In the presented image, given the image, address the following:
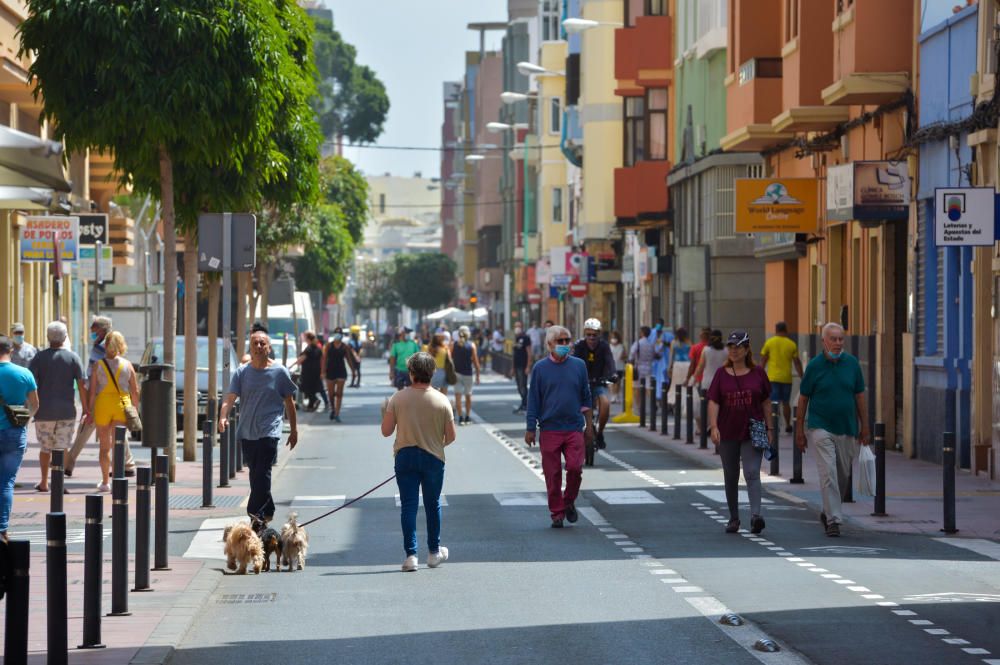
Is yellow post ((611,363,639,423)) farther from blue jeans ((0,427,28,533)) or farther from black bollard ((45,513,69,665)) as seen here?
black bollard ((45,513,69,665))

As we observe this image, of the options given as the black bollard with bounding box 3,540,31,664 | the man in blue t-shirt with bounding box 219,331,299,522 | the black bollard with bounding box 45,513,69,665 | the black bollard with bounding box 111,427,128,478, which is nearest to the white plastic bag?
the man in blue t-shirt with bounding box 219,331,299,522

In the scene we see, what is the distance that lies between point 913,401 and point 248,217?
10.1 metres

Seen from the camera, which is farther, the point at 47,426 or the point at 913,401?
the point at 913,401

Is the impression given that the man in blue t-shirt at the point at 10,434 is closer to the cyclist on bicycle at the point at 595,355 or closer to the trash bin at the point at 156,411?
the trash bin at the point at 156,411

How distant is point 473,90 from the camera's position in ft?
520

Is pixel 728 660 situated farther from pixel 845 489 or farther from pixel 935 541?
pixel 845 489

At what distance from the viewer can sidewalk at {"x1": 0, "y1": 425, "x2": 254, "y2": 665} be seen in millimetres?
11062

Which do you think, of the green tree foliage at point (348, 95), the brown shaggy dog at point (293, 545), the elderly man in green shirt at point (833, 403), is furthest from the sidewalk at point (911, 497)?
the green tree foliage at point (348, 95)

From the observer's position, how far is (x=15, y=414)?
651 inches

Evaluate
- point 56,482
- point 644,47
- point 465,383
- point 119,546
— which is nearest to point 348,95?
point 644,47

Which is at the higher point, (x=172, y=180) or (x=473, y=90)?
(x=473, y=90)

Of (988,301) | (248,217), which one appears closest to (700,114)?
(988,301)

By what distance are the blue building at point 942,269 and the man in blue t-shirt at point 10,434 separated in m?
12.2

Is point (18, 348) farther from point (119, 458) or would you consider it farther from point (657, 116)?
point (657, 116)
